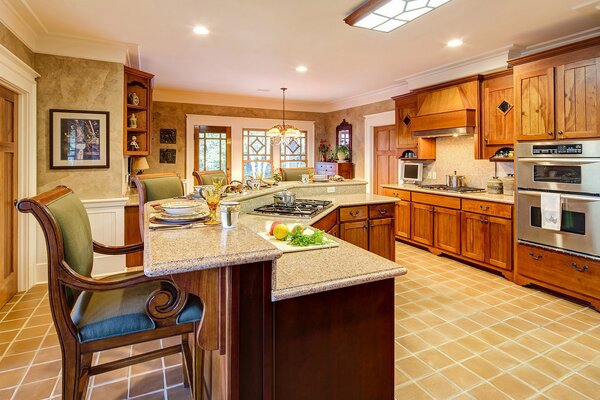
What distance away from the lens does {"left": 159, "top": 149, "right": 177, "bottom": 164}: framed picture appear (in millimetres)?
6754

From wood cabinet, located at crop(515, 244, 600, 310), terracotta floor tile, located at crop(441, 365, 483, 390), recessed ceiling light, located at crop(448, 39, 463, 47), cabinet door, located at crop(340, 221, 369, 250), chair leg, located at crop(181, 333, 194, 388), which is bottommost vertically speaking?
Result: terracotta floor tile, located at crop(441, 365, 483, 390)

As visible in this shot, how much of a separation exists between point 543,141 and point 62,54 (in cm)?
501

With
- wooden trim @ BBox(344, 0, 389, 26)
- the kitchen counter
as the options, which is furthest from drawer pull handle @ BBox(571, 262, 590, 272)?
wooden trim @ BBox(344, 0, 389, 26)

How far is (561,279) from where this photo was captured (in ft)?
10.8

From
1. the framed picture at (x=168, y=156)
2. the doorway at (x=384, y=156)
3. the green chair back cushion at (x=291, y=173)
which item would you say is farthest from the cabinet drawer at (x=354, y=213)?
the framed picture at (x=168, y=156)

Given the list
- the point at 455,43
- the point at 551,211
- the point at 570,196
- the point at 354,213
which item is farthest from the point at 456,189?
the point at 354,213

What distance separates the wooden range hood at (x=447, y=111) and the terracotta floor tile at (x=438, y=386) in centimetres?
344

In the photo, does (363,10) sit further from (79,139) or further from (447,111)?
(79,139)

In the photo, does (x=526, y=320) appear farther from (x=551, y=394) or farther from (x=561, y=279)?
(x=551, y=394)

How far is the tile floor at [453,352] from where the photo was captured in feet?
6.65

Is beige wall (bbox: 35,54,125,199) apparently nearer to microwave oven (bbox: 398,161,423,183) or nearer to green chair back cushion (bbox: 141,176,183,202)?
green chair back cushion (bbox: 141,176,183,202)

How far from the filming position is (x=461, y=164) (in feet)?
16.7

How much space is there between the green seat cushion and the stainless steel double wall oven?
11.1 feet

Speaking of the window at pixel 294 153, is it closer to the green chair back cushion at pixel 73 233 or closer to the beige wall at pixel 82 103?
the beige wall at pixel 82 103
